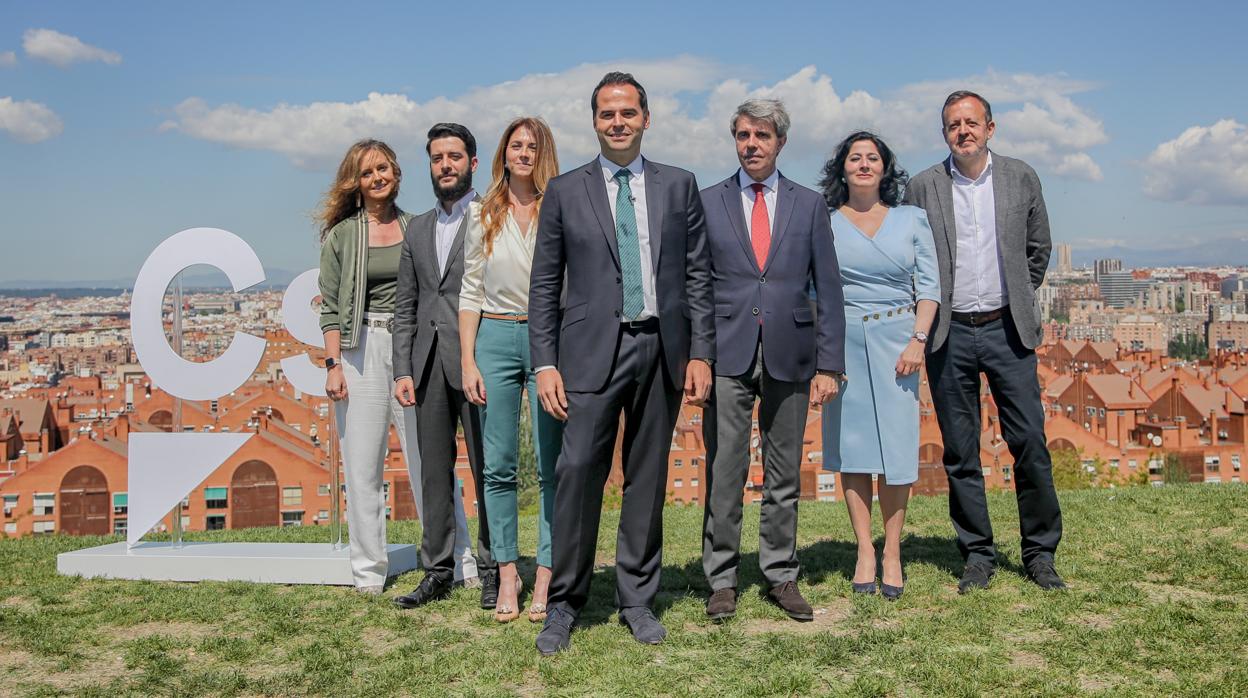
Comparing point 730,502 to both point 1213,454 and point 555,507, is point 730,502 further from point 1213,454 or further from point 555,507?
A: point 1213,454

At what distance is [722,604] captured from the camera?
16.0 ft

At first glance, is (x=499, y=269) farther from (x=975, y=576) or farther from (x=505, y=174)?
(x=975, y=576)

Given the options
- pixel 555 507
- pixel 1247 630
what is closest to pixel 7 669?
pixel 555 507

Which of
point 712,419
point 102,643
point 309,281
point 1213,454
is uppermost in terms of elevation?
point 309,281

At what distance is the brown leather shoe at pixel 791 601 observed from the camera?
4.81m

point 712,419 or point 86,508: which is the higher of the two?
point 712,419

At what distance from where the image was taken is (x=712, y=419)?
5066mm

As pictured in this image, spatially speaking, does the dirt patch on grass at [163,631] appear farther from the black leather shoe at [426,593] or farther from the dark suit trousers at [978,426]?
the dark suit trousers at [978,426]

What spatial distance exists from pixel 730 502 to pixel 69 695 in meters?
3.10

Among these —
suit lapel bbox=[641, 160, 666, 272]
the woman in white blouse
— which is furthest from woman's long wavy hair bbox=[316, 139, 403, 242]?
suit lapel bbox=[641, 160, 666, 272]

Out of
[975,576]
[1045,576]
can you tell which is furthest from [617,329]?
[1045,576]

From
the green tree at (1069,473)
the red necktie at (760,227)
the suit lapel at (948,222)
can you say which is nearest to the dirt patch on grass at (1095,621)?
the suit lapel at (948,222)

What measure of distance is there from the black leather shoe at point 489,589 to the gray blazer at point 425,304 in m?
1.05

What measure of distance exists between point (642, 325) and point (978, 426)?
2195mm
